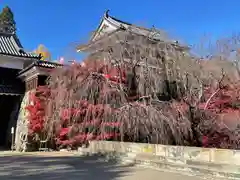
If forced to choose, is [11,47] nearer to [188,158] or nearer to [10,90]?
[10,90]

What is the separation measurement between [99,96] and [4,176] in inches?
236

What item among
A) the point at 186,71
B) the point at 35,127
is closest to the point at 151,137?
the point at 186,71

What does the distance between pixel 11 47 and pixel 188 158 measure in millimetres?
15230

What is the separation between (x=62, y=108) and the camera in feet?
42.3

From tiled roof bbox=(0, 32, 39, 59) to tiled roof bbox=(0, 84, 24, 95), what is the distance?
199 centimetres

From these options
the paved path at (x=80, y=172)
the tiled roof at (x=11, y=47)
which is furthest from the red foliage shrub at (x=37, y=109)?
the paved path at (x=80, y=172)

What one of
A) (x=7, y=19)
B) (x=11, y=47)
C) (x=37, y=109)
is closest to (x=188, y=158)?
(x=37, y=109)

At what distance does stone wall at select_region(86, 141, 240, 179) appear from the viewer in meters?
6.53

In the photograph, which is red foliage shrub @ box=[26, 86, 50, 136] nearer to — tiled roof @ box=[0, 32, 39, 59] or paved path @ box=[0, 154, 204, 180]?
tiled roof @ box=[0, 32, 39, 59]

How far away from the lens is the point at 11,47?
62.0 ft

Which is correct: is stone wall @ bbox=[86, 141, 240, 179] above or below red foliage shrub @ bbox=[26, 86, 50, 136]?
below

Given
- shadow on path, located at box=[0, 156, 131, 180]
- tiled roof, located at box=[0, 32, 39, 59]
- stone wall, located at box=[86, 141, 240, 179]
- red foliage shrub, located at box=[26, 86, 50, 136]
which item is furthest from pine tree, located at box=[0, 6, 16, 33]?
stone wall, located at box=[86, 141, 240, 179]

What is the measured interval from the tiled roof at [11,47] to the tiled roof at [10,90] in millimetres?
1994

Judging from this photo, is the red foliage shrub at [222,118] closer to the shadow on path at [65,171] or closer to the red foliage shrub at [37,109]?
the shadow on path at [65,171]
